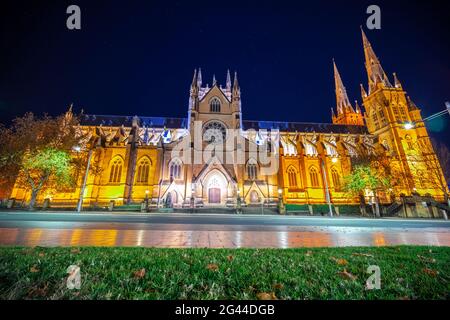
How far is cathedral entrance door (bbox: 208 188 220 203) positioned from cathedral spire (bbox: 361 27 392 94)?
52.2 metres

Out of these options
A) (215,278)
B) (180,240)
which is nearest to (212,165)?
(180,240)

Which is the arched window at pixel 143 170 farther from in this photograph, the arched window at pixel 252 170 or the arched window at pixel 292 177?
the arched window at pixel 292 177

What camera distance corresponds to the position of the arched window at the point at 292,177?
35862mm

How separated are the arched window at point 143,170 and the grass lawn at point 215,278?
31.2m

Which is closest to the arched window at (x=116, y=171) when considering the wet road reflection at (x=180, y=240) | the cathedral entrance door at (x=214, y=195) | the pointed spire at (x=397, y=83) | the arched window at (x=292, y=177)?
the cathedral entrance door at (x=214, y=195)

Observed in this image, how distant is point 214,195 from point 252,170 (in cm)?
791

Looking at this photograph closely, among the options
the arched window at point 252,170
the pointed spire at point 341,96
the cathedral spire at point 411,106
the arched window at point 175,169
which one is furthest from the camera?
the pointed spire at point 341,96

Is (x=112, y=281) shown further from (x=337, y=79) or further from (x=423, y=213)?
(x=337, y=79)

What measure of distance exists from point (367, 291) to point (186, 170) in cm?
2908

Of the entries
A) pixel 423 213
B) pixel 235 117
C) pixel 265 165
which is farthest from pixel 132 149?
pixel 423 213

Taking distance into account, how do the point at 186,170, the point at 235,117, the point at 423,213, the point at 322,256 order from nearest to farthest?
the point at 322,256, the point at 423,213, the point at 186,170, the point at 235,117

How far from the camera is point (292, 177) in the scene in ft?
119
